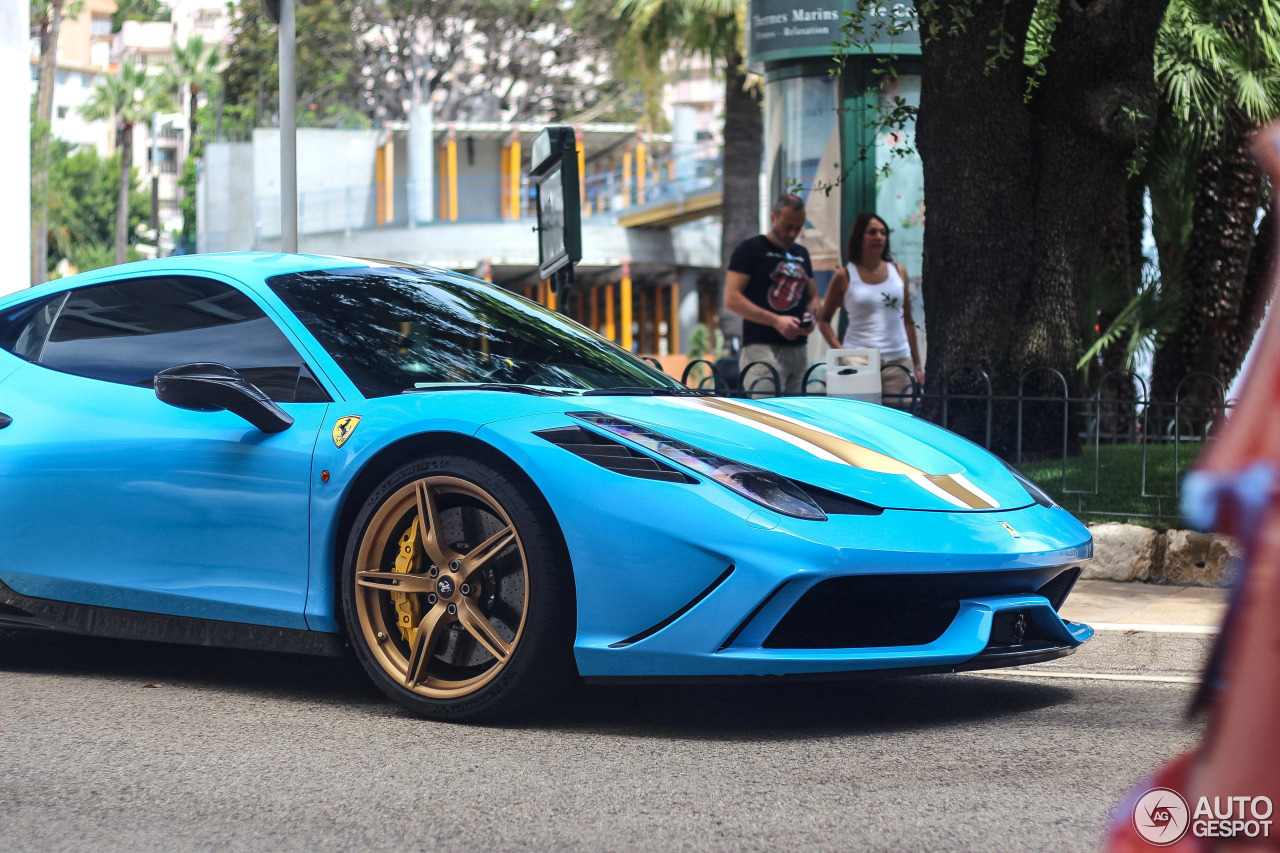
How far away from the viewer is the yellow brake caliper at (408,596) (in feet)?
12.9

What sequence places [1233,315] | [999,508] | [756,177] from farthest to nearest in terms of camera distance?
[756,177] < [1233,315] < [999,508]

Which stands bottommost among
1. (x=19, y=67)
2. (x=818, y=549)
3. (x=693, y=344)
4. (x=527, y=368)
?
(x=693, y=344)

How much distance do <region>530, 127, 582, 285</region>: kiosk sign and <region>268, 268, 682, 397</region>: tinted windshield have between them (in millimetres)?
2797

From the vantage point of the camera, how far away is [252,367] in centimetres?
447

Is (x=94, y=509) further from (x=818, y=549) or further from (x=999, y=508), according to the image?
(x=999, y=508)

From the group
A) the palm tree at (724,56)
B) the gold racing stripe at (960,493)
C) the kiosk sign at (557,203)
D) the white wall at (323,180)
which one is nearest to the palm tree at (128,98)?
the white wall at (323,180)

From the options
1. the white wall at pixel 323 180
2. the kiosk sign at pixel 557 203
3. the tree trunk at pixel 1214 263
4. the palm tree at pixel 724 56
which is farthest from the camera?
the white wall at pixel 323 180

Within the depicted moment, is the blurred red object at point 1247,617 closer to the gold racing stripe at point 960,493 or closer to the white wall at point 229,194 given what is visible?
the gold racing stripe at point 960,493

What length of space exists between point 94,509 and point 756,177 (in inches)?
750

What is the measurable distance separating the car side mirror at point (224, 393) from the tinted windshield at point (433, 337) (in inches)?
9.6

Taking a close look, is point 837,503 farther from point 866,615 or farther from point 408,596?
point 408,596

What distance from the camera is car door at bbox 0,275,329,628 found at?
4176 millimetres

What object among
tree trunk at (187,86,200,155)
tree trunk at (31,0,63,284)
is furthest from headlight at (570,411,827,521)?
tree trunk at (187,86,200,155)

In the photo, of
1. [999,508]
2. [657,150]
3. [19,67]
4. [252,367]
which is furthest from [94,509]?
[657,150]
